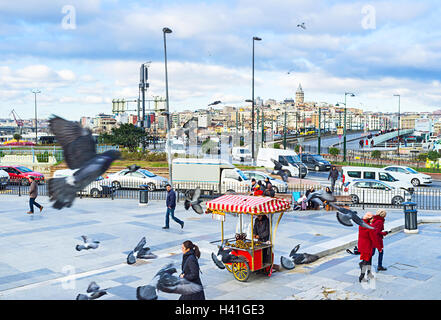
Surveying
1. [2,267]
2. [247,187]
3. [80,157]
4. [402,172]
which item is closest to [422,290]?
[80,157]

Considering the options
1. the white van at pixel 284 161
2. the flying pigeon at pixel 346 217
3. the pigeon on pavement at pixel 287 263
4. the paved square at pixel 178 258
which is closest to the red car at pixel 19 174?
the paved square at pixel 178 258

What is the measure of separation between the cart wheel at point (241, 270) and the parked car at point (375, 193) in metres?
12.2

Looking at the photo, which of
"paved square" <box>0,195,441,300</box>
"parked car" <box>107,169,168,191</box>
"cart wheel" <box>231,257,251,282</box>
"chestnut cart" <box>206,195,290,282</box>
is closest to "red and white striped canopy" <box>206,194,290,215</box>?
"chestnut cart" <box>206,195,290,282</box>

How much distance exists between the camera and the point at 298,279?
9.73 meters

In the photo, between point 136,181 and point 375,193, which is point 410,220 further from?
point 136,181

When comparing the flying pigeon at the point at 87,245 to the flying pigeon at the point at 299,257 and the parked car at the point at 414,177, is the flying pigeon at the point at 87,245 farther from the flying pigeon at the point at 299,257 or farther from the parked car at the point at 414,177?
the parked car at the point at 414,177

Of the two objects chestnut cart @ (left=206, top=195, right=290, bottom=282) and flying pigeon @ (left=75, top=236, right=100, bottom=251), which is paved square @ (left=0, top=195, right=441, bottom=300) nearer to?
chestnut cart @ (left=206, top=195, right=290, bottom=282)

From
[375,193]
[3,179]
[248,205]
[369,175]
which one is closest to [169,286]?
[248,205]

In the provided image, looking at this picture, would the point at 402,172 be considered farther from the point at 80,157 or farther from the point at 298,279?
the point at 80,157

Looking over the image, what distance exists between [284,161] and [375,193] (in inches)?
438

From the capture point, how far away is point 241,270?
31.1ft
